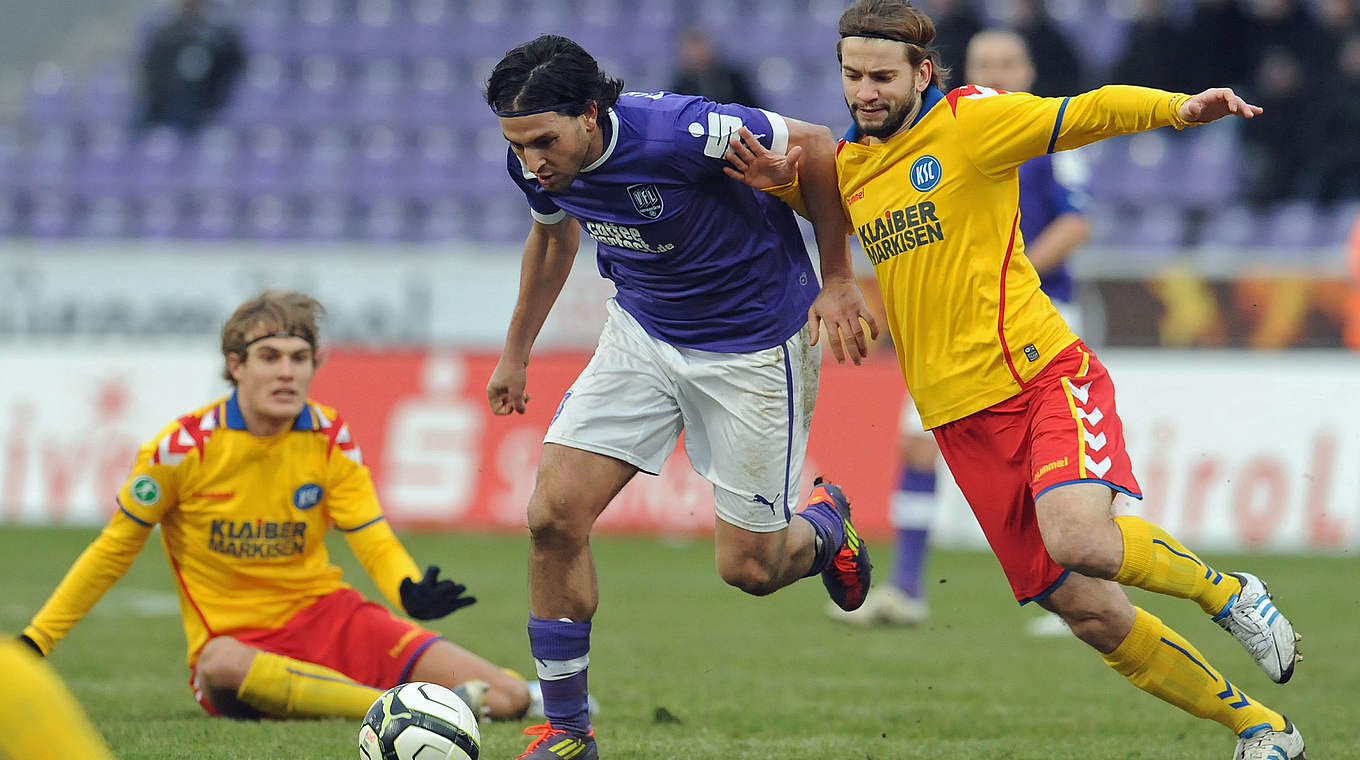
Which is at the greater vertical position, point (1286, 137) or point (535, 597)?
point (1286, 137)

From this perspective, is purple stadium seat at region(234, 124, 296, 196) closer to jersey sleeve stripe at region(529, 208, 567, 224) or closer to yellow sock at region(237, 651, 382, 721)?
yellow sock at region(237, 651, 382, 721)

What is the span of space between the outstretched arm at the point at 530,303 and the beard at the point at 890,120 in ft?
3.11

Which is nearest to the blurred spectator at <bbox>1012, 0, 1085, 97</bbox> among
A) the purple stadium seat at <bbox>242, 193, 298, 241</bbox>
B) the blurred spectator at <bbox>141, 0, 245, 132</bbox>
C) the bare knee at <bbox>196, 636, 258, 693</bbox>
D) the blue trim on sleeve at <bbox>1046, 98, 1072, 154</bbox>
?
the purple stadium seat at <bbox>242, 193, 298, 241</bbox>

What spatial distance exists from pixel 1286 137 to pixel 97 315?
A: 9.73 metres

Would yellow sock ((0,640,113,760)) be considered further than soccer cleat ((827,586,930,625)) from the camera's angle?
No

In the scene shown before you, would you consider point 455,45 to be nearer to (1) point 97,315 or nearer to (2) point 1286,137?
(1) point 97,315

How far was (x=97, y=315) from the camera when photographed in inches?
526

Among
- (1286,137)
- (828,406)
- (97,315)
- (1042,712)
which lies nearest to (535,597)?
(1042,712)

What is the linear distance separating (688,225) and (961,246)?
29.8 inches

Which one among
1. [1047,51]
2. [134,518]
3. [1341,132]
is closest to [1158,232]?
[1341,132]

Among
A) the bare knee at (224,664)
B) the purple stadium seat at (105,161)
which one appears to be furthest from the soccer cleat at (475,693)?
the purple stadium seat at (105,161)

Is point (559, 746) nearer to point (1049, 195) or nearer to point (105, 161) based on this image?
point (1049, 195)

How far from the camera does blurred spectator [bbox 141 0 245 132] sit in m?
16.7

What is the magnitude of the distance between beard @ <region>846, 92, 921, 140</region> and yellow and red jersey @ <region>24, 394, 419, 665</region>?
6.49ft
